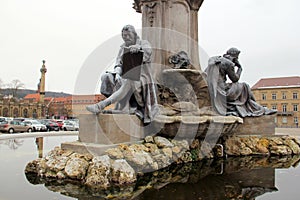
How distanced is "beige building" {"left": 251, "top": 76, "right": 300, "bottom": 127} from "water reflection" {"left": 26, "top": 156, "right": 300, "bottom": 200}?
167 ft

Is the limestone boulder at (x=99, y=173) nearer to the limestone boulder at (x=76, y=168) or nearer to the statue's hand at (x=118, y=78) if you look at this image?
the limestone boulder at (x=76, y=168)

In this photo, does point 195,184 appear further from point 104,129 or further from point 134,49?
point 134,49

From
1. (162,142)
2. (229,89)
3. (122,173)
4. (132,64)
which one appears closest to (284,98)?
(229,89)

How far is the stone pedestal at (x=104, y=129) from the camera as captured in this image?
4902 millimetres

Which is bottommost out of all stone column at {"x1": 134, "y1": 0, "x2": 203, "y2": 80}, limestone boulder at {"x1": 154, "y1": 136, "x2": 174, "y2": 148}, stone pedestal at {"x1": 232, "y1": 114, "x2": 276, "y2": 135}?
limestone boulder at {"x1": 154, "y1": 136, "x2": 174, "y2": 148}

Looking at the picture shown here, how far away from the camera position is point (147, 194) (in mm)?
3656

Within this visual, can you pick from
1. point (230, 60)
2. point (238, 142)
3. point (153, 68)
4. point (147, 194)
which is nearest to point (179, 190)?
point (147, 194)

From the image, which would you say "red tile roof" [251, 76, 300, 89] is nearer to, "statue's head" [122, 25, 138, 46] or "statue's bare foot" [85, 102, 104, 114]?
"statue's head" [122, 25, 138, 46]

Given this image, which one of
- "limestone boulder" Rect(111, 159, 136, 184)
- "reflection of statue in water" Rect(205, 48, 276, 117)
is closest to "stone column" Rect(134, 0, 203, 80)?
"reflection of statue in water" Rect(205, 48, 276, 117)

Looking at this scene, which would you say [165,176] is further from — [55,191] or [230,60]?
[230,60]

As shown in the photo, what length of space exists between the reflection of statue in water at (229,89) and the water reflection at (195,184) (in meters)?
1.96

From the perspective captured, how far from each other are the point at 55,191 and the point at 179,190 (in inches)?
64.4

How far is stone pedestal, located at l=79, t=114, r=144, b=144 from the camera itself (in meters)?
4.90

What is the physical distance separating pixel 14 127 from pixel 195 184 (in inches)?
837
